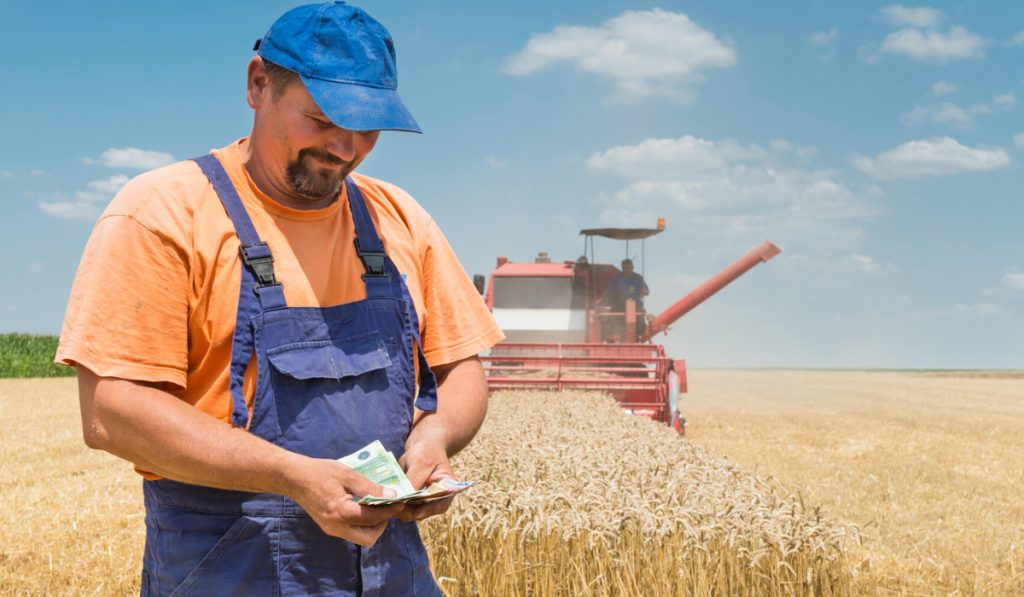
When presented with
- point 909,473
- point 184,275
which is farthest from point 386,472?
point 909,473

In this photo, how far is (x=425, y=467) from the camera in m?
1.87

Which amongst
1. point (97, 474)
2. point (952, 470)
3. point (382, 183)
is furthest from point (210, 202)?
point (952, 470)

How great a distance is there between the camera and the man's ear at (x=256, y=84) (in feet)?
6.26

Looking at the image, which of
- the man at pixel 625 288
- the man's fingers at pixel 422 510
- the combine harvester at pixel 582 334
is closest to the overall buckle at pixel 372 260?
the man's fingers at pixel 422 510

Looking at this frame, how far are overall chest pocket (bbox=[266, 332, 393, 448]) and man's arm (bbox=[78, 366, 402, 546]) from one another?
0.11 m

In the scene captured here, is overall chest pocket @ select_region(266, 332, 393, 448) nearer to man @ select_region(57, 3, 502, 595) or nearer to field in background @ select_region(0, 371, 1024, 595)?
man @ select_region(57, 3, 502, 595)

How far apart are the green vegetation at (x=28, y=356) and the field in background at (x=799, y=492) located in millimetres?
14516

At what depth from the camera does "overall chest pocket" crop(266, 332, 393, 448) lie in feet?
5.94

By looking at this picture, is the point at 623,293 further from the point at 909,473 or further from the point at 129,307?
the point at 129,307

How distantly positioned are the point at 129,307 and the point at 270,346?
0.88ft

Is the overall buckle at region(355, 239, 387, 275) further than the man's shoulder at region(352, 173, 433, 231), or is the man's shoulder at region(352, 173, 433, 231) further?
the man's shoulder at region(352, 173, 433, 231)

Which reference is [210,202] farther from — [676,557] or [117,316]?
[676,557]

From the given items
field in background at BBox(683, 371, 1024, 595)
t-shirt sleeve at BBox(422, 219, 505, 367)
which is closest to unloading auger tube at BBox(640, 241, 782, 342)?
field in background at BBox(683, 371, 1024, 595)

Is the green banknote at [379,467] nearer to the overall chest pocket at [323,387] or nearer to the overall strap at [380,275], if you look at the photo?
the overall chest pocket at [323,387]
